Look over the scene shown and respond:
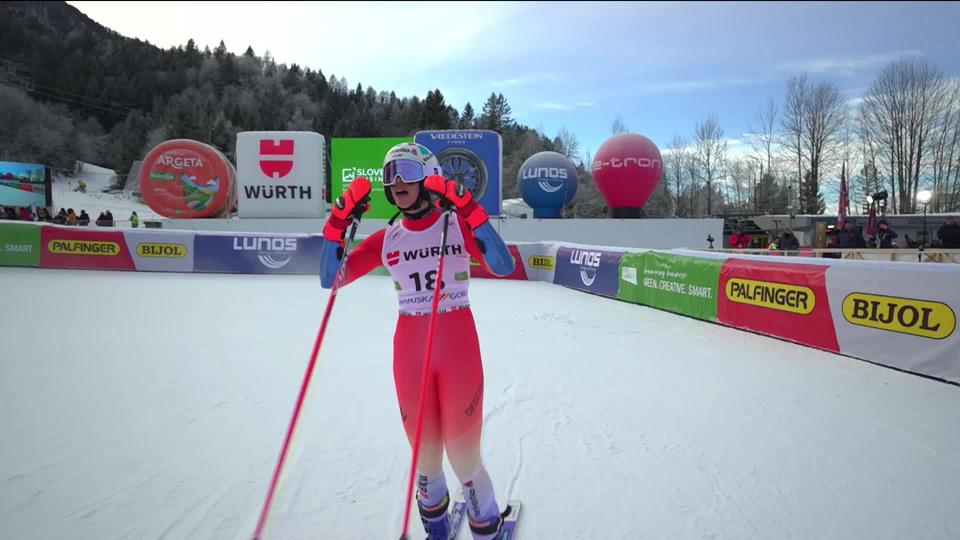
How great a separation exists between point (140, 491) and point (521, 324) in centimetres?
599

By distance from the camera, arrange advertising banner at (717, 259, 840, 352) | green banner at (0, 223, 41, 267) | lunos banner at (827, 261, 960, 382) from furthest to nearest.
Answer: green banner at (0, 223, 41, 267) < advertising banner at (717, 259, 840, 352) < lunos banner at (827, 261, 960, 382)

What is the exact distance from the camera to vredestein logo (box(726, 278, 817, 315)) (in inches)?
264

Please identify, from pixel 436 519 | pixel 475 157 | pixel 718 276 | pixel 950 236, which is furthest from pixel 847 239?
pixel 436 519

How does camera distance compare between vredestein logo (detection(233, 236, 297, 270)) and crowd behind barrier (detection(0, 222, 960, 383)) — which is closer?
crowd behind barrier (detection(0, 222, 960, 383))

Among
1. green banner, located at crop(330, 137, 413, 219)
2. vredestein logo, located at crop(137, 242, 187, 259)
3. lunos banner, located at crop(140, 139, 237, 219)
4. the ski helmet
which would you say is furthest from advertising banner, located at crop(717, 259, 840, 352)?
lunos banner, located at crop(140, 139, 237, 219)

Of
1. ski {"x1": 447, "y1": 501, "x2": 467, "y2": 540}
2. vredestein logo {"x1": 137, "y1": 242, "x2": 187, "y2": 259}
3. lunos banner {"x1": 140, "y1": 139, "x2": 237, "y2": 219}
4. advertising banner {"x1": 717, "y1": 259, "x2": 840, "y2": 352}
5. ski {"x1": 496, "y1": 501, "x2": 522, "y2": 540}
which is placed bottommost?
ski {"x1": 447, "y1": 501, "x2": 467, "y2": 540}

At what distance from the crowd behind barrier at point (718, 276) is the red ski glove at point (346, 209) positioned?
5994mm

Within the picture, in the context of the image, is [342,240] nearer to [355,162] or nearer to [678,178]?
[355,162]

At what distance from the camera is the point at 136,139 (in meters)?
62.7

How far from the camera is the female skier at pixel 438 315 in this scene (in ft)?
7.82

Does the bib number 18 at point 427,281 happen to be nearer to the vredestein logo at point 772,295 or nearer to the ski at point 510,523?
the ski at point 510,523

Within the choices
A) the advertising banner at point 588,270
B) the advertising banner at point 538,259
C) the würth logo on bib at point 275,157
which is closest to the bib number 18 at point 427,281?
the advertising banner at point 588,270

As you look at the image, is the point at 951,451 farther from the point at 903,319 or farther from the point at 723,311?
the point at 723,311

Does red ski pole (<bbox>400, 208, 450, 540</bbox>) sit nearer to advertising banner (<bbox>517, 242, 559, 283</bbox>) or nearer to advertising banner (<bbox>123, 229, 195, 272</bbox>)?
advertising banner (<bbox>517, 242, 559, 283</bbox>)
